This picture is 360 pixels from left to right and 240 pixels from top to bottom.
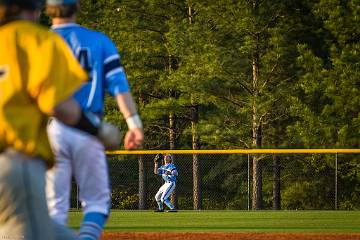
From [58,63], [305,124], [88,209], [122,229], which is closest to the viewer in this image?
[58,63]

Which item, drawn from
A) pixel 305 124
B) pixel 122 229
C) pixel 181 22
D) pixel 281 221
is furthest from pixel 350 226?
pixel 181 22

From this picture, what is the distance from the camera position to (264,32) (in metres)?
35.2

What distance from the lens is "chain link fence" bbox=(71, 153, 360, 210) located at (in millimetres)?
33812

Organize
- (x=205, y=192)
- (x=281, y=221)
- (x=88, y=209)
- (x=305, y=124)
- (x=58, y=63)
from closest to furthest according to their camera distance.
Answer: (x=58, y=63) → (x=88, y=209) → (x=281, y=221) → (x=305, y=124) → (x=205, y=192)

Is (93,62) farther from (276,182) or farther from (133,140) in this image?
(276,182)

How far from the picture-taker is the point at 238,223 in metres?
20.2

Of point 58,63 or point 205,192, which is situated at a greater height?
point 58,63

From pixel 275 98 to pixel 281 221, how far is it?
13.6 m

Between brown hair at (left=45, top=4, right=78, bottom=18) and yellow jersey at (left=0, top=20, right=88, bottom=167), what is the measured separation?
2282 mm

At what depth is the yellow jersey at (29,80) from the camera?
437 centimetres

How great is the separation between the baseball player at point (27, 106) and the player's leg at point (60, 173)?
2.15 metres

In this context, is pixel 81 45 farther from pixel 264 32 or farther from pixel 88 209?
pixel 264 32

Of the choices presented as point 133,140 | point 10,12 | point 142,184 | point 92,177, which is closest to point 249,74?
point 142,184

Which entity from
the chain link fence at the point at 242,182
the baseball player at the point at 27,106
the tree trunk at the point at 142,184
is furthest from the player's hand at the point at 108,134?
the tree trunk at the point at 142,184
